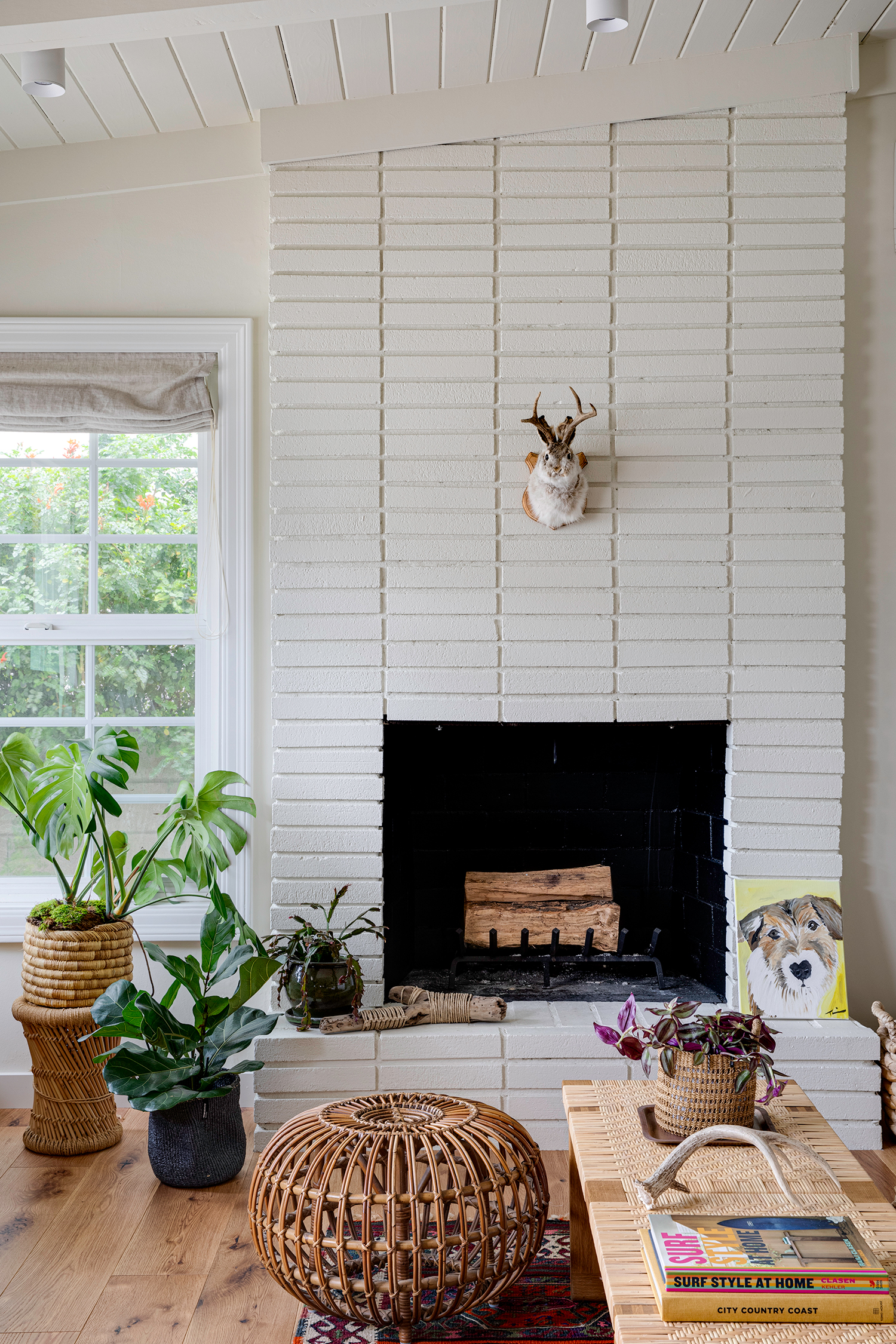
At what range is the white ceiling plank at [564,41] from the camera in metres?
2.62

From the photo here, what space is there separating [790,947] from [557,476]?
1.52m

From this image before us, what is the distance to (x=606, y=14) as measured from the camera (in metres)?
2.28

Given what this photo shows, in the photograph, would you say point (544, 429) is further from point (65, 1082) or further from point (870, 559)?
point (65, 1082)

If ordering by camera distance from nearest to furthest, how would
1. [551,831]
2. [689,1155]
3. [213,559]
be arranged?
[689,1155] → [213,559] → [551,831]

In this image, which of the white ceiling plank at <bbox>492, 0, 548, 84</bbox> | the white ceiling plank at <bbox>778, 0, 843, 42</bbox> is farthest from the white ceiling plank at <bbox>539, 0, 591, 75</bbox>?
the white ceiling plank at <bbox>778, 0, 843, 42</bbox>

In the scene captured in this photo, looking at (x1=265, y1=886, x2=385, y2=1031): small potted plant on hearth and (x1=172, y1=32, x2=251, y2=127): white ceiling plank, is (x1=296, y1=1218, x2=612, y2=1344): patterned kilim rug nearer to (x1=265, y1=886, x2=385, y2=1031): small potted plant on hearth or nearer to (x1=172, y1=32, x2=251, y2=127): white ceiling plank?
(x1=265, y1=886, x2=385, y2=1031): small potted plant on hearth

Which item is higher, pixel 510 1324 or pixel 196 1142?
pixel 196 1142

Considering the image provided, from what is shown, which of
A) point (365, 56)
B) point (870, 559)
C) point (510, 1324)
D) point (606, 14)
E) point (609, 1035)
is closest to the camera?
point (609, 1035)

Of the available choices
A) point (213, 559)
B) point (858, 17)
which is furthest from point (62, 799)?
point (858, 17)

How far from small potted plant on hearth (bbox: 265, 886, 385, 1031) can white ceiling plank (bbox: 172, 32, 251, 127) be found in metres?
2.33

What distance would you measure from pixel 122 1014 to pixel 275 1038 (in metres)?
0.45

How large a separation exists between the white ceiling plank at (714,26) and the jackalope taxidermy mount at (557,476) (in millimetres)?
994

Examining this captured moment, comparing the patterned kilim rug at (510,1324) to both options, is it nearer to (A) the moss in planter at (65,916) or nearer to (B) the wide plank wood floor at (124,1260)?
(B) the wide plank wood floor at (124,1260)

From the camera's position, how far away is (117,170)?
10.5ft
